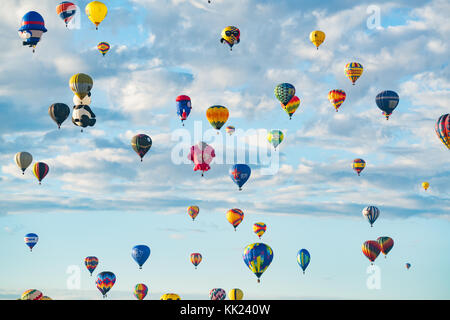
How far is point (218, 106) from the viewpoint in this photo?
281 ft

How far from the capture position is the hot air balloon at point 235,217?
322 ft

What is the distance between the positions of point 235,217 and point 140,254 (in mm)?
14330

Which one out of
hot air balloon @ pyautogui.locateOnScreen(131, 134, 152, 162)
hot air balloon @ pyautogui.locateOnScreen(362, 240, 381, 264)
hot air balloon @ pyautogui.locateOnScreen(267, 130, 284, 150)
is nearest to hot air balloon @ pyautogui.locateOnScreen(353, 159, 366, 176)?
hot air balloon @ pyautogui.locateOnScreen(362, 240, 381, 264)

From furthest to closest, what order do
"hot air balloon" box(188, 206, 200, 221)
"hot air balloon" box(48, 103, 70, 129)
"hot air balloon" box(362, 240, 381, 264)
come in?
1. "hot air balloon" box(188, 206, 200, 221)
2. "hot air balloon" box(362, 240, 381, 264)
3. "hot air balloon" box(48, 103, 70, 129)

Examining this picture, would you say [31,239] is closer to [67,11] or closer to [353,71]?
Result: [67,11]

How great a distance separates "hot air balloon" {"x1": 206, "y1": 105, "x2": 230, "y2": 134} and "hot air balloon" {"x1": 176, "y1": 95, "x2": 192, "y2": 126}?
2584 millimetres

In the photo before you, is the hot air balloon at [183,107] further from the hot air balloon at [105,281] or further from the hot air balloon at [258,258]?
the hot air balloon at [105,281]

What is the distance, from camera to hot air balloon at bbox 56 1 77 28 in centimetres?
8756

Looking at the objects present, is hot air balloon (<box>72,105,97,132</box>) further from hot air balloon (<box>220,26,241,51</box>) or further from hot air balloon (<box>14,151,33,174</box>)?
hot air balloon (<box>220,26,241,51</box>)

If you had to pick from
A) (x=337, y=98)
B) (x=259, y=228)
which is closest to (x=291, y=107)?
(x=337, y=98)

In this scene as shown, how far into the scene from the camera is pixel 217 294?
3858 inches
